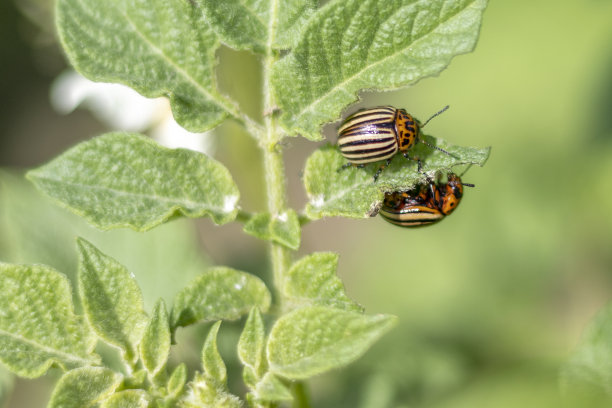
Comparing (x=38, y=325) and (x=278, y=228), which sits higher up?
(x=278, y=228)

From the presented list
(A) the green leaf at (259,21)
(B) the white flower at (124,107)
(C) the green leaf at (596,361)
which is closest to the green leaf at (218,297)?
(A) the green leaf at (259,21)

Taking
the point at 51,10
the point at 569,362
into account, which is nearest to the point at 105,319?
the point at 569,362

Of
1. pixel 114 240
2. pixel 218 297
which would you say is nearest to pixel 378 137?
pixel 218 297

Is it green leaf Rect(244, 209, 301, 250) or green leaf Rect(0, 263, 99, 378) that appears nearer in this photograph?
green leaf Rect(0, 263, 99, 378)

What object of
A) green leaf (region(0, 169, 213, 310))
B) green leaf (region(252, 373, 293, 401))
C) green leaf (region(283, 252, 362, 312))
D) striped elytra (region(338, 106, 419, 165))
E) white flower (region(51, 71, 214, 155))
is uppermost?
white flower (region(51, 71, 214, 155))

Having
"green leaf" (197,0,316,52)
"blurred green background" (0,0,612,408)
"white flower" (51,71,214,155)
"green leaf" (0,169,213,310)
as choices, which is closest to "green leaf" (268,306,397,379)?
"green leaf" (197,0,316,52)

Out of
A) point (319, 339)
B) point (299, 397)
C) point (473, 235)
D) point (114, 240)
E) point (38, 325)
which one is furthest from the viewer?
point (473, 235)

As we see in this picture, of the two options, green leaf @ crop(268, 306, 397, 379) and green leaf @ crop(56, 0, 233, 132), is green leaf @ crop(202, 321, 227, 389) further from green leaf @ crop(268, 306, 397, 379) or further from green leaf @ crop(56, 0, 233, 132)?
green leaf @ crop(56, 0, 233, 132)

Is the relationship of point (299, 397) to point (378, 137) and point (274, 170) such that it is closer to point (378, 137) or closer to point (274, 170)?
point (274, 170)
